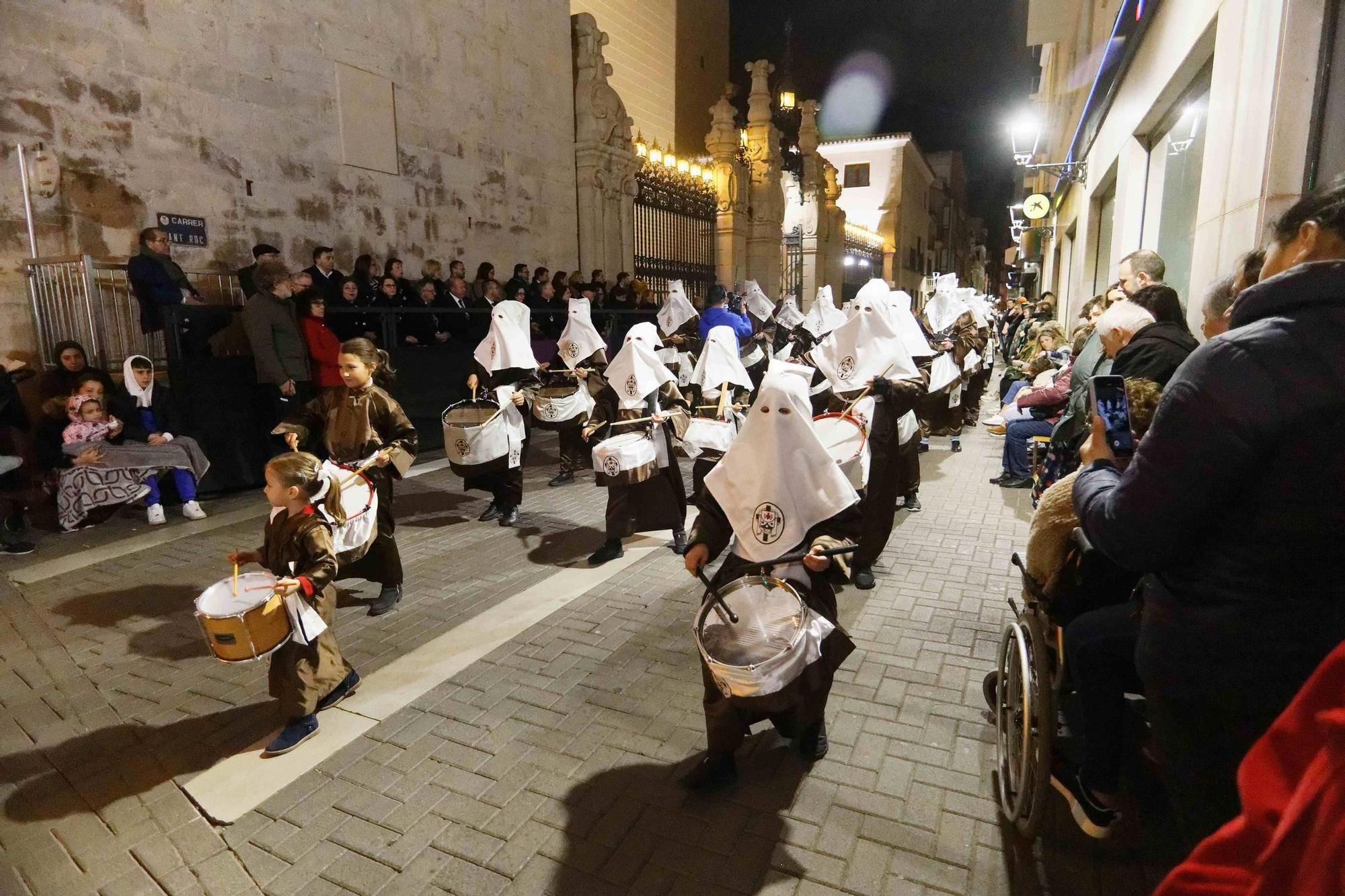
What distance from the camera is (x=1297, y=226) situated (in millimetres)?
1878

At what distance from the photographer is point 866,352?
5785 millimetres

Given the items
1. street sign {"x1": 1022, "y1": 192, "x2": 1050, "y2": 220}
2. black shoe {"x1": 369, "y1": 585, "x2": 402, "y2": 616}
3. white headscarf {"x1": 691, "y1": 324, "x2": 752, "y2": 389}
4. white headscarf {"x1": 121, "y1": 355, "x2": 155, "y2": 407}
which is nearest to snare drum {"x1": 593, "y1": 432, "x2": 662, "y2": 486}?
white headscarf {"x1": 691, "y1": 324, "x2": 752, "y2": 389}

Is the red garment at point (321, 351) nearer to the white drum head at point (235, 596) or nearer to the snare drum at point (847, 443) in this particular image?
the white drum head at point (235, 596)

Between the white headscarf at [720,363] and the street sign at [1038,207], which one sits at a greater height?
the street sign at [1038,207]

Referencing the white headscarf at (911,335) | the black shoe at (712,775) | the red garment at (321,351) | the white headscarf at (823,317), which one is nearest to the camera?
the black shoe at (712,775)

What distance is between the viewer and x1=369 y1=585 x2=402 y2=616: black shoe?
17.2 ft

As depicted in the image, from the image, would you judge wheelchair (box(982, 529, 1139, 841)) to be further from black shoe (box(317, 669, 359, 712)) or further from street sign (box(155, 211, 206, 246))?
street sign (box(155, 211, 206, 246))

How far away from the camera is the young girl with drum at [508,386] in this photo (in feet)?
23.4

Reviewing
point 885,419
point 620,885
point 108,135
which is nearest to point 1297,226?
point 620,885

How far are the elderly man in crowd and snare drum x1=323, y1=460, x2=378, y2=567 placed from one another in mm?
3872

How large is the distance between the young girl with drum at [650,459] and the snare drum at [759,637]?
9.77 ft

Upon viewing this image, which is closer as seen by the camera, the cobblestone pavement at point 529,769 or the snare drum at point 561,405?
the cobblestone pavement at point 529,769

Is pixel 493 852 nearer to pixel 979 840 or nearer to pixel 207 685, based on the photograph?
pixel 979 840

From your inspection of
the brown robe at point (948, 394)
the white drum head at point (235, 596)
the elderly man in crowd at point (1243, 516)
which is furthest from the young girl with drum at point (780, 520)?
the brown robe at point (948, 394)
